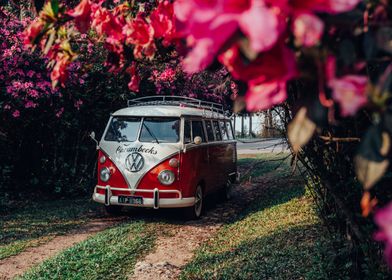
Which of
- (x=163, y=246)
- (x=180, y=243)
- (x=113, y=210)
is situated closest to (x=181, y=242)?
(x=180, y=243)

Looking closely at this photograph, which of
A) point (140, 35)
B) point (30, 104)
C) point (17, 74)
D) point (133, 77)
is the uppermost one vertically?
point (17, 74)

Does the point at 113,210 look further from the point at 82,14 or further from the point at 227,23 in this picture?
the point at 227,23

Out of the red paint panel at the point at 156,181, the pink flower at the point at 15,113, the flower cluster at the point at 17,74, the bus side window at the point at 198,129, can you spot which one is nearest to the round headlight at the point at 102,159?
the red paint panel at the point at 156,181

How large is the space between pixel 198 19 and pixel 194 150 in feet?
22.8

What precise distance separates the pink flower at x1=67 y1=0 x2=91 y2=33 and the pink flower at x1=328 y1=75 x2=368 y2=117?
114 centimetres

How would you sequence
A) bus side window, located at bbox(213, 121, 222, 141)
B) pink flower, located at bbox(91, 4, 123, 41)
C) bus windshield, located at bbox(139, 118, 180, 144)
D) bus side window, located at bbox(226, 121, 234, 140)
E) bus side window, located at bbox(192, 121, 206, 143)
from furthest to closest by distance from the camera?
bus side window, located at bbox(226, 121, 234, 140), bus side window, located at bbox(213, 121, 222, 141), bus side window, located at bbox(192, 121, 206, 143), bus windshield, located at bbox(139, 118, 180, 144), pink flower, located at bbox(91, 4, 123, 41)

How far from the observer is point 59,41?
174 centimetres

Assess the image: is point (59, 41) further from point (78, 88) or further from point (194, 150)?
point (78, 88)

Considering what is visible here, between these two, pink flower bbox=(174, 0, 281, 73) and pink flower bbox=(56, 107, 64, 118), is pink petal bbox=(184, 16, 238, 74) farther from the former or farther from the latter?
pink flower bbox=(56, 107, 64, 118)

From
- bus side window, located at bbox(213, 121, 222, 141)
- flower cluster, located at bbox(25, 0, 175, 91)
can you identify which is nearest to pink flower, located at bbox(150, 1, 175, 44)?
flower cluster, located at bbox(25, 0, 175, 91)

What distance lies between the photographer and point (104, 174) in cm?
769

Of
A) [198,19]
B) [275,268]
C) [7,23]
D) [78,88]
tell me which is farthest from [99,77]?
[198,19]

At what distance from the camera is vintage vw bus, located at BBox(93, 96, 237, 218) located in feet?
24.2

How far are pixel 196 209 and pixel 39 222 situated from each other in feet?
8.78
